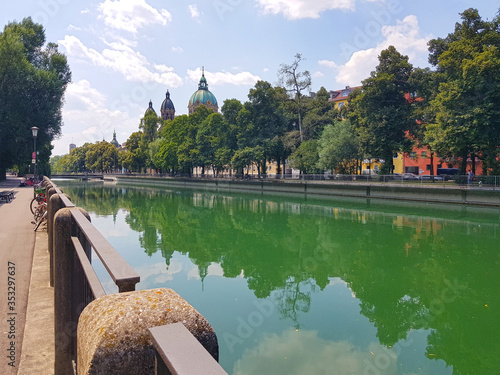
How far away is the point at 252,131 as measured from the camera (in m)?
56.5

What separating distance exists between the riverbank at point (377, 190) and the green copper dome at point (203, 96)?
81.0 meters

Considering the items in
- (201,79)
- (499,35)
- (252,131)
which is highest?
(201,79)

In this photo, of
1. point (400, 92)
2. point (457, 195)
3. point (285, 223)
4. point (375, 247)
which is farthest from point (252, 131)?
point (375, 247)

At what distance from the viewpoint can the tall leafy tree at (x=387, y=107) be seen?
4119 centimetres

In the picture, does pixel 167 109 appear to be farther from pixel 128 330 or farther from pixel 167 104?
pixel 128 330

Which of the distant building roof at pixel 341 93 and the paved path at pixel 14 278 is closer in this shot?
the paved path at pixel 14 278

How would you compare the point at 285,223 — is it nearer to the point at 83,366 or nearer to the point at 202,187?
the point at 83,366

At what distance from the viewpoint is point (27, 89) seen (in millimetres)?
38969

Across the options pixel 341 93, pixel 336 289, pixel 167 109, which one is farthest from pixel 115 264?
pixel 167 109

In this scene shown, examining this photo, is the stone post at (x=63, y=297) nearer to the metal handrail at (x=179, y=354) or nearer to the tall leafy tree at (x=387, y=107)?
the metal handrail at (x=179, y=354)

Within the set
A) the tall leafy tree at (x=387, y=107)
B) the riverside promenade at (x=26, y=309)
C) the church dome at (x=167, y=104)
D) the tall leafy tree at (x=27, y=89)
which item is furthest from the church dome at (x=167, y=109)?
the riverside promenade at (x=26, y=309)

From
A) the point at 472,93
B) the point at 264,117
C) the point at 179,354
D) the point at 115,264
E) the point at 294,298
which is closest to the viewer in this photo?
the point at 179,354

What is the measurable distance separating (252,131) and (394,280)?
47.1 m

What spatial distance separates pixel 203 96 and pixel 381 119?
4085 inches
